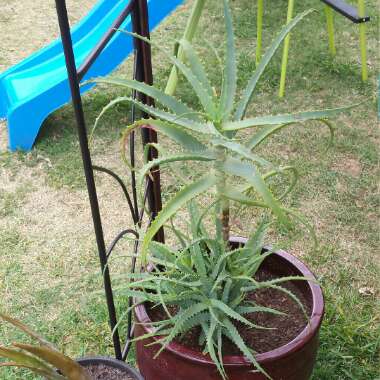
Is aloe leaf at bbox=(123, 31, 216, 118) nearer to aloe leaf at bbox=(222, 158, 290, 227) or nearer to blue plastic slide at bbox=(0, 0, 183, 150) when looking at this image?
aloe leaf at bbox=(222, 158, 290, 227)

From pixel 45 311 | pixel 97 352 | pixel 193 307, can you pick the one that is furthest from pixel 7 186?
pixel 193 307

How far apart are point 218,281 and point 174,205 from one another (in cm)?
28

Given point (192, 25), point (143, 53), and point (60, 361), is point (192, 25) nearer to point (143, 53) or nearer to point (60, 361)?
point (143, 53)

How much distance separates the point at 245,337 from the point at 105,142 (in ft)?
6.02

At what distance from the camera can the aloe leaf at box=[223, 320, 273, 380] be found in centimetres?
137

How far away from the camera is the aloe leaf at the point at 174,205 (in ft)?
4.11

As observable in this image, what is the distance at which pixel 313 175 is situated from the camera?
2.90 metres

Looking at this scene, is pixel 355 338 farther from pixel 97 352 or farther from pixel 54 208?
pixel 54 208

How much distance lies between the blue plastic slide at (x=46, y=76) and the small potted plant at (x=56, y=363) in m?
1.67

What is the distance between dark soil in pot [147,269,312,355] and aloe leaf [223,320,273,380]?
0.21 ft

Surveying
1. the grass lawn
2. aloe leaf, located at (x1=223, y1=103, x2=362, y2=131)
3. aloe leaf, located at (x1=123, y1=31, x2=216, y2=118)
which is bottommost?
the grass lawn

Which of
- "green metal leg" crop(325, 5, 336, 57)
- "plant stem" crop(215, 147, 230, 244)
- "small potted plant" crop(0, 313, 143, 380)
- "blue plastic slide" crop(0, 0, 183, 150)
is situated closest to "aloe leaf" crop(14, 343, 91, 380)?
"small potted plant" crop(0, 313, 143, 380)

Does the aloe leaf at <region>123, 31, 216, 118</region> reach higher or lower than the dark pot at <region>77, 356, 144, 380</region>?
higher

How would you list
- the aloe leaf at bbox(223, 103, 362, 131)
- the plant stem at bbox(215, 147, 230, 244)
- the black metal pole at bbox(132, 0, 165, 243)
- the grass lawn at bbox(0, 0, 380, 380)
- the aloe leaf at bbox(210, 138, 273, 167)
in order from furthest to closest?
the grass lawn at bbox(0, 0, 380, 380), the black metal pole at bbox(132, 0, 165, 243), the plant stem at bbox(215, 147, 230, 244), the aloe leaf at bbox(223, 103, 362, 131), the aloe leaf at bbox(210, 138, 273, 167)
